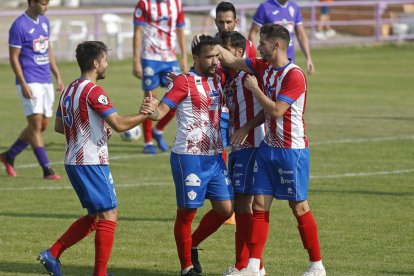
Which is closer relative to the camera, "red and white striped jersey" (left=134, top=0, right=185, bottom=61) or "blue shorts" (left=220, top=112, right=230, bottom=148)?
"blue shorts" (left=220, top=112, right=230, bottom=148)

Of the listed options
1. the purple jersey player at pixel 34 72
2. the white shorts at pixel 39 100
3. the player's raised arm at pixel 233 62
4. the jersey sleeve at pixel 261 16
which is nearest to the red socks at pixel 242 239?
the player's raised arm at pixel 233 62

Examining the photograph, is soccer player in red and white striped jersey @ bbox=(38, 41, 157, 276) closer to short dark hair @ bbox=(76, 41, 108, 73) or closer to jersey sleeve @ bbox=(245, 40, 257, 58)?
short dark hair @ bbox=(76, 41, 108, 73)

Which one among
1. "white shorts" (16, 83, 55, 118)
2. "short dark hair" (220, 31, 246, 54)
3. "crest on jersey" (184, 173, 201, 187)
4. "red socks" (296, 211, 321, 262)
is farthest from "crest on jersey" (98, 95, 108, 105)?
"white shorts" (16, 83, 55, 118)

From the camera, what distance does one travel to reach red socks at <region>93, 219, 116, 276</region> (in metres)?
8.74

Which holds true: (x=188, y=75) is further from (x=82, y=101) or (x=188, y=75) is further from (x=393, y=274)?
(x=393, y=274)

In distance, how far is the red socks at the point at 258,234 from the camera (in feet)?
29.3

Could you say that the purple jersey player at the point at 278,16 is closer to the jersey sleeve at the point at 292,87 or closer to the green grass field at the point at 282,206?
the green grass field at the point at 282,206

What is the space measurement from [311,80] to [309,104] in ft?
15.8

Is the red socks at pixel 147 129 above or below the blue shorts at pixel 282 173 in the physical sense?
below

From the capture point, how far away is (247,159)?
9344 mm

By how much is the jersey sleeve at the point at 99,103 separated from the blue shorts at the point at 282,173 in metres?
1.30

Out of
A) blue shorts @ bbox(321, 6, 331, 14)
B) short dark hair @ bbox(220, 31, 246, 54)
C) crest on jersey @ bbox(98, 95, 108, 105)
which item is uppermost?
short dark hair @ bbox(220, 31, 246, 54)

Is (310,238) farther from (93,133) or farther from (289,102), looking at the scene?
(93,133)

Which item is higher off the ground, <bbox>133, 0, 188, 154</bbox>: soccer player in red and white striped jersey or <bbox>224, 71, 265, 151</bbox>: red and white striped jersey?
<bbox>224, 71, 265, 151</bbox>: red and white striped jersey
